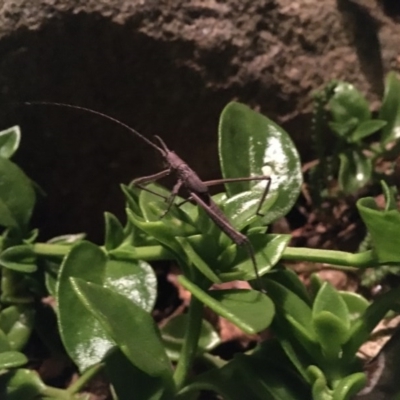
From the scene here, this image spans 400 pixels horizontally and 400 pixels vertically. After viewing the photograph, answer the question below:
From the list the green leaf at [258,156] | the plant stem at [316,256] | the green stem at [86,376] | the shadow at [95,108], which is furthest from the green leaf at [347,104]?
the green stem at [86,376]

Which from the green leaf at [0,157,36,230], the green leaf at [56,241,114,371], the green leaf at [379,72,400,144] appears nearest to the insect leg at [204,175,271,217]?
the green leaf at [56,241,114,371]

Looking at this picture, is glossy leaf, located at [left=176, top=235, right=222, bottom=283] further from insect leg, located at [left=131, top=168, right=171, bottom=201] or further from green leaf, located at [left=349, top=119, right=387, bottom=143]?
green leaf, located at [left=349, top=119, right=387, bottom=143]

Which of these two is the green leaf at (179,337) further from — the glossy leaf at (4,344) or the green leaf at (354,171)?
the green leaf at (354,171)

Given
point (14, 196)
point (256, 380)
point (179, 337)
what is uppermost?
point (14, 196)

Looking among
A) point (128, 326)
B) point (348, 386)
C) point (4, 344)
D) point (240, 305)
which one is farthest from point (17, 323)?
point (348, 386)

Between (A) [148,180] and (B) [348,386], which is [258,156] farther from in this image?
(B) [348,386]

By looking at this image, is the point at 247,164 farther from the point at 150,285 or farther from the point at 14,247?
the point at 14,247
